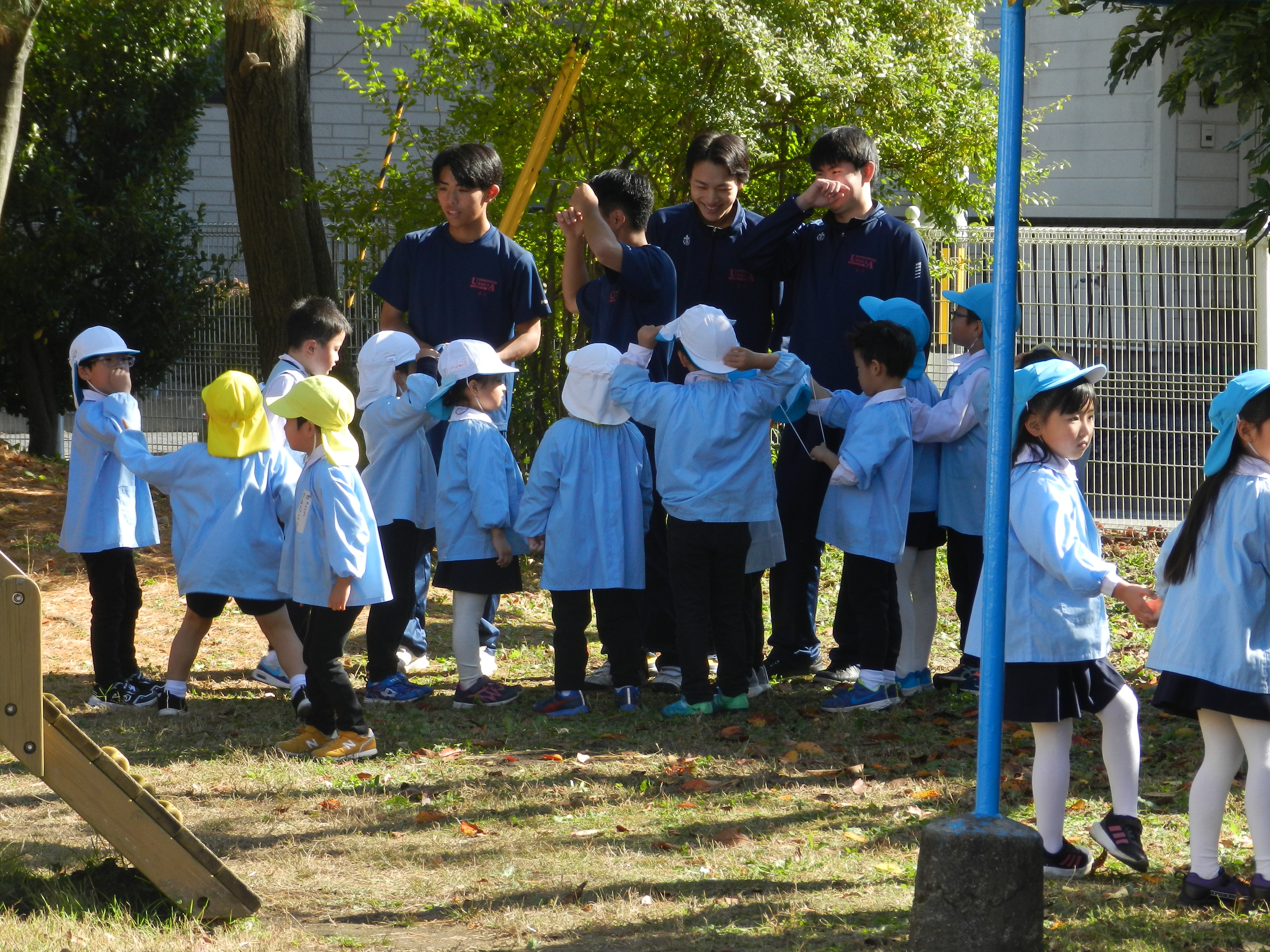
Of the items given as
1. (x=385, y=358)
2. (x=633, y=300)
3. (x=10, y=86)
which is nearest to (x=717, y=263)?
(x=633, y=300)

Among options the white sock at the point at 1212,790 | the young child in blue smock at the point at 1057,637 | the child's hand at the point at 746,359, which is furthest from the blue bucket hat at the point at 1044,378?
the child's hand at the point at 746,359

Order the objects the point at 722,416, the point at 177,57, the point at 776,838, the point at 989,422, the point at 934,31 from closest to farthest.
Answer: the point at 989,422 < the point at 776,838 < the point at 722,416 < the point at 934,31 < the point at 177,57

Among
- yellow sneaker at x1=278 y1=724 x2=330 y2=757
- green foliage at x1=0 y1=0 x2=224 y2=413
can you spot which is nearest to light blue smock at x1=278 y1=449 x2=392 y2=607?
yellow sneaker at x1=278 y1=724 x2=330 y2=757

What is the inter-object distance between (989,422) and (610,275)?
10.2 feet

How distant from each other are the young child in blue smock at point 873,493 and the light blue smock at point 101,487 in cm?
282

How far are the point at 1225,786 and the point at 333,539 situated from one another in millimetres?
2963

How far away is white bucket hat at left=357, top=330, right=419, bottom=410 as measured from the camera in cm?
612

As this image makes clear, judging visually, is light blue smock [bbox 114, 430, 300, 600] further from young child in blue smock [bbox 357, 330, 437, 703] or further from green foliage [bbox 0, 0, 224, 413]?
green foliage [bbox 0, 0, 224, 413]

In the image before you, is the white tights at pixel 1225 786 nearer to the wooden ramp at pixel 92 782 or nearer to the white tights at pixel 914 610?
the white tights at pixel 914 610

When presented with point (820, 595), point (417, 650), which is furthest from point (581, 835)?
point (820, 595)

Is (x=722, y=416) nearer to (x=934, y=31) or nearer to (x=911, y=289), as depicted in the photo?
(x=911, y=289)

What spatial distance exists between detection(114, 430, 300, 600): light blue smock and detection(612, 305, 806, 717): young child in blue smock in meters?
1.46

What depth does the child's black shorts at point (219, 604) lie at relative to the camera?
5430 mm

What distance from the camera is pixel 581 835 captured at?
167 inches
